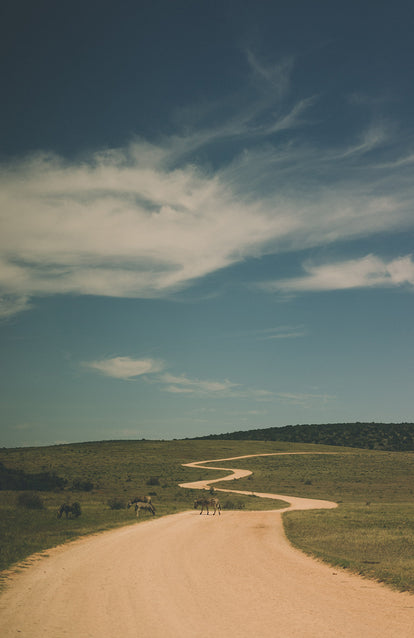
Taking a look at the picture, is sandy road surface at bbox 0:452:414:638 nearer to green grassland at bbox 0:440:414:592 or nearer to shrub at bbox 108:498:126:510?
green grassland at bbox 0:440:414:592

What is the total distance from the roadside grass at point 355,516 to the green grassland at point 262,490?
5 cm

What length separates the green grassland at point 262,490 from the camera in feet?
63.2

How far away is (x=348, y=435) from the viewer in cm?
15350

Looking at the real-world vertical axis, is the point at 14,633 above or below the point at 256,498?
above

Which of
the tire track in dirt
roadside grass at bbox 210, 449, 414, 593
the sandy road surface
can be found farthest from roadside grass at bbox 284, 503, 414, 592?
the tire track in dirt

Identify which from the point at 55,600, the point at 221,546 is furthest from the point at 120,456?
the point at 55,600

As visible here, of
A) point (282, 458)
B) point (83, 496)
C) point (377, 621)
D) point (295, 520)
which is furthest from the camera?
point (282, 458)

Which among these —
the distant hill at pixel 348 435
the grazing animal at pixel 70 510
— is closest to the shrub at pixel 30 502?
the grazing animal at pixel 70 510

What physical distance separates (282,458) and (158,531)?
74138mm

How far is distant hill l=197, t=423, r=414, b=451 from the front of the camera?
5556 inches

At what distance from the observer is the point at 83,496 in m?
44.2

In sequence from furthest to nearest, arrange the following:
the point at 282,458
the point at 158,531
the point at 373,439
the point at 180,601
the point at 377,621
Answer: the point at 373,439 → the point at 282,458 → the point at 158,531 → the point at 180,601 → the point at 377,621

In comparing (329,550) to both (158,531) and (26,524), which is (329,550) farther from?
(26,524)

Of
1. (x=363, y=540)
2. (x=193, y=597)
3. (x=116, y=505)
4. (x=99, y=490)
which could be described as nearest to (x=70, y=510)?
(x=116, y=505)
